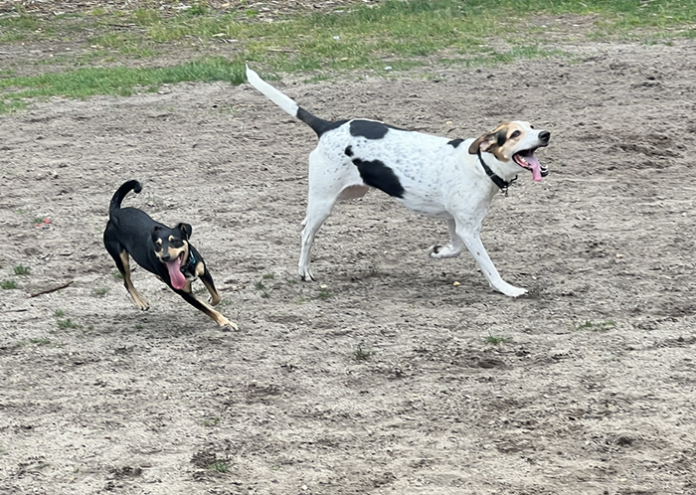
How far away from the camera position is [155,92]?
37.7ft

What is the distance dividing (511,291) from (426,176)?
86 centimetres

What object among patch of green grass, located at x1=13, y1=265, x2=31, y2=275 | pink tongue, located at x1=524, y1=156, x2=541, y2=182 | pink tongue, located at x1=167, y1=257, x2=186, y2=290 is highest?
pink tongue, located at x1=524, y1=156, x2=541, y2=182

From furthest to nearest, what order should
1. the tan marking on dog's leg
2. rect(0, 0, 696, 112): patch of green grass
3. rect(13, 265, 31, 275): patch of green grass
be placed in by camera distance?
rect(0, 0, 696, 112): patch of green grass → rect(13, 265, 31, 275): patch of green grass → the tan marking on dog's leg

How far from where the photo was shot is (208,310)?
6203 mm

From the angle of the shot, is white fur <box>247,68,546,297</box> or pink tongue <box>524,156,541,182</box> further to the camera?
white fur <box>247,68,546,297</box>

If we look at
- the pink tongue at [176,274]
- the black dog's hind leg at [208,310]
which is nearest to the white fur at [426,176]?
the black dog's hind leg at [208,310]

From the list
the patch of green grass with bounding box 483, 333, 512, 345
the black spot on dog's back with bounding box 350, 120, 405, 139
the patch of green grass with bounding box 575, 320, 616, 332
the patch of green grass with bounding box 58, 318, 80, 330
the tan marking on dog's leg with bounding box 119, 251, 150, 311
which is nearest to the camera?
the patch of green grass with bounding box 483, 333, 512, 345

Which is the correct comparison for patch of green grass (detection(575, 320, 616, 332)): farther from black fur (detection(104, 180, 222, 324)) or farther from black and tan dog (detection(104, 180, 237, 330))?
black fur (detection(104, 180, 222, 324))

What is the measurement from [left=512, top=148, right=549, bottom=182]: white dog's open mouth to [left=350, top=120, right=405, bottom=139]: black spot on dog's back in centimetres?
89

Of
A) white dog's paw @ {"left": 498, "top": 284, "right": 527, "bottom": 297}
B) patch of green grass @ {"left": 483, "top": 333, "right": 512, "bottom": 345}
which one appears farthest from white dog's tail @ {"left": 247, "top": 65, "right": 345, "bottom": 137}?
patch of green grass @ {"left": 483, "top": 333, "right": 512, "bottom": 345}

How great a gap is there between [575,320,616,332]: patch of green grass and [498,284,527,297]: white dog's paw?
53 cm

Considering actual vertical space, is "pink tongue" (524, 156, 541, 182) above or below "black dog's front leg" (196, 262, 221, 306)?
above

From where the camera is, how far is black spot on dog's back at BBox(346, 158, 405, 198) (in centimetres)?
670

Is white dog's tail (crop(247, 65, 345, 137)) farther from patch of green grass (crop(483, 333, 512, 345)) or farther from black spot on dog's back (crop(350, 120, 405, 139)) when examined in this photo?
patch of green grass (crop(483, 333, 512, 345))
